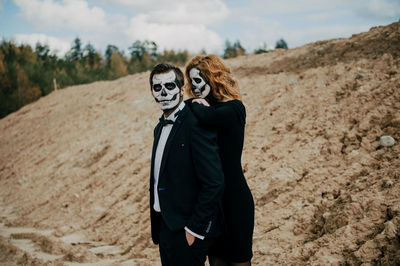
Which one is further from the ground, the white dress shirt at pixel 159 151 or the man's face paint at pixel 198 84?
the man's face paint at pixel 198 84

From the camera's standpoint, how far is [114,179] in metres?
7.18

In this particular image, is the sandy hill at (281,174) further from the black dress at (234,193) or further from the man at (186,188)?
the man at (186,188)

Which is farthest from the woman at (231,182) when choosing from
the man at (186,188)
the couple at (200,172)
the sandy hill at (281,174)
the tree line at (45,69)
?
the tree line at (45,69)

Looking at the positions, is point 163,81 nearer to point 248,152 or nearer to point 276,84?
point 248,152

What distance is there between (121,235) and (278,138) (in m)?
3.17

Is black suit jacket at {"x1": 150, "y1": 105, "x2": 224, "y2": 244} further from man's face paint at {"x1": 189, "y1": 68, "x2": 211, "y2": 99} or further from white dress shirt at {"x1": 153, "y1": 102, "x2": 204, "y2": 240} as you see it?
man's face paint at {"x1": 189, "y1": 68, "x2": 211, "y2": 99}

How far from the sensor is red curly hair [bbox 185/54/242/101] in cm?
219

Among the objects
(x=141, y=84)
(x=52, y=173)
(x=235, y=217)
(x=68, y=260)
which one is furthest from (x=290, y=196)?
(x=141, y=84)

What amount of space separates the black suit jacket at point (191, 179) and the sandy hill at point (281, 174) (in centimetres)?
171

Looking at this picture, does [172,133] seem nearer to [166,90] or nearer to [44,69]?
[166,90]

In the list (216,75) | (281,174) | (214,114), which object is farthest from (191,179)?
(281,174)

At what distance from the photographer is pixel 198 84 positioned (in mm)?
2236

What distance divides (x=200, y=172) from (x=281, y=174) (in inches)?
124

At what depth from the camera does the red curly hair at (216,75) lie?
2189 mm
